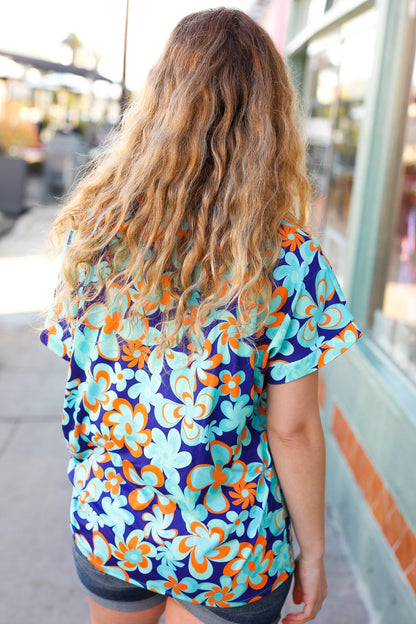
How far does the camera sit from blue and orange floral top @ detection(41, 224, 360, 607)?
1107mm

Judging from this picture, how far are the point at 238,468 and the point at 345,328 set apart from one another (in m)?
0.33

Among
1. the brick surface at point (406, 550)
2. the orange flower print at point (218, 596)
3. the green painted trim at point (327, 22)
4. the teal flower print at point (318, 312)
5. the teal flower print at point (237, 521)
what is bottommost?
the brick surface at point (406, 550)

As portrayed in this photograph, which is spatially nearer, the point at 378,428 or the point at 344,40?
the point at 378,428

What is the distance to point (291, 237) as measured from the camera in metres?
1.12

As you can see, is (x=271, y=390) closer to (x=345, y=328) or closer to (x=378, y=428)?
(x=345, y=328)

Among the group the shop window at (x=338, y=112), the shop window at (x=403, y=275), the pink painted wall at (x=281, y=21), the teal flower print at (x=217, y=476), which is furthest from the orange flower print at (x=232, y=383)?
the pink painted wall at (x=281, y=21)

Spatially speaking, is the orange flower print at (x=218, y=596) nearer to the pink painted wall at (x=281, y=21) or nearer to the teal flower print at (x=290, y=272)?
the teal flower print at (x=290, y=272)

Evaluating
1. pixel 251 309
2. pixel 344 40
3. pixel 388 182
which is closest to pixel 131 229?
pixel 251 309

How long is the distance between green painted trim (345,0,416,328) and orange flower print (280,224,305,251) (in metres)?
2.11

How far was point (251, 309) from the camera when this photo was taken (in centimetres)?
107

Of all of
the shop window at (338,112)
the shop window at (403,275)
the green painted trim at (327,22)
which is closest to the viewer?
the shop window at (403,275)

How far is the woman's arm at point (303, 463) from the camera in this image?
1.17 m

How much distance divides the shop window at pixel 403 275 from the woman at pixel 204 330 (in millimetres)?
1790

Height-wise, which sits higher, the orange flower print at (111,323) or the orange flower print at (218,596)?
the orange flower print at (111,323)
